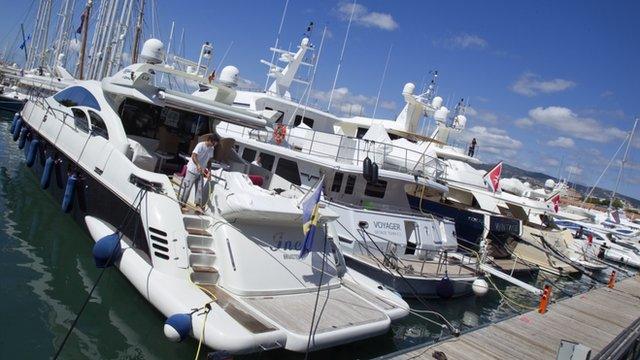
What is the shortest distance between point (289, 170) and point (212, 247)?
282 inches

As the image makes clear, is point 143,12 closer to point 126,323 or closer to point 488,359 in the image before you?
point 126,323

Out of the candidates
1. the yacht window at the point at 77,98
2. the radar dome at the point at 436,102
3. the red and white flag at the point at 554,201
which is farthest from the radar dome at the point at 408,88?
the yacht window at the point at 77,98

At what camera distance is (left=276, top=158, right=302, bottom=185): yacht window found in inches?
579

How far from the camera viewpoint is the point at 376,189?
15453 mm

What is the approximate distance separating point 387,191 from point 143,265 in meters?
9.39

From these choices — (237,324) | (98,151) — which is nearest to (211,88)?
(98,151)

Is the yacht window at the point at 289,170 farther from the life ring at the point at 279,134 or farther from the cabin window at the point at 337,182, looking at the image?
the cabin window at the point at 337,182

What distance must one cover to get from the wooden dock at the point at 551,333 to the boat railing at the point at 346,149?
576 cm

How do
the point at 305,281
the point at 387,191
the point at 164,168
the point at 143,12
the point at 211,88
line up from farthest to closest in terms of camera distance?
the point at 143,12 → the point at 387,191 → the point at 211,88 → the point at 164,168 → the point at 305,281

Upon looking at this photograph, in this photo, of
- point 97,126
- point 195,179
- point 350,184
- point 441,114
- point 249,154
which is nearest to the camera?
point 195,179

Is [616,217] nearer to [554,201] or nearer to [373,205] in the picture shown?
[554,201]

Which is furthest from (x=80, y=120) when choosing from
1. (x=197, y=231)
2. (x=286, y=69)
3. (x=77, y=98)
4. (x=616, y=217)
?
(x=616, y=217)

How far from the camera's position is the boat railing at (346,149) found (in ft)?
48.4

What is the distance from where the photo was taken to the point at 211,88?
42.4 ft
